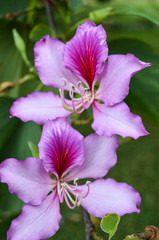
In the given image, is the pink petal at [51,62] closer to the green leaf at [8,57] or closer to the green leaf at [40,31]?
the green leaf at [40,31]

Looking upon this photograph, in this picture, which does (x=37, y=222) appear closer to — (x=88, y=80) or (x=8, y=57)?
(x=88, y=80)

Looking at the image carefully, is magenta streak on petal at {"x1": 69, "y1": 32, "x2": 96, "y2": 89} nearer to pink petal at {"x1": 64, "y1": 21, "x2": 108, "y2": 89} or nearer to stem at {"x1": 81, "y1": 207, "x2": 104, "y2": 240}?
pink petal at {"x1": 64, "y1": 21, "x2": 108, "y2": 89}

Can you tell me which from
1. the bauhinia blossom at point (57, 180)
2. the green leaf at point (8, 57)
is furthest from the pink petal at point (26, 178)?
the green leaf at point (8, 57)

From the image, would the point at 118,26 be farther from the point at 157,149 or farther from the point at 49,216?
the point at 157,149

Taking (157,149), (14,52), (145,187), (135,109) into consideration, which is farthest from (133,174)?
(135,109)

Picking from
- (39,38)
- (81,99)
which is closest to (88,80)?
(81,99)

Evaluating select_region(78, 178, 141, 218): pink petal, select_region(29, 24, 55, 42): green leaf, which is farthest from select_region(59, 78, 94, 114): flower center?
select_region(29, 24, 55, 42): green leaf

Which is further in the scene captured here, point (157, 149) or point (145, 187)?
point (157, 149)
